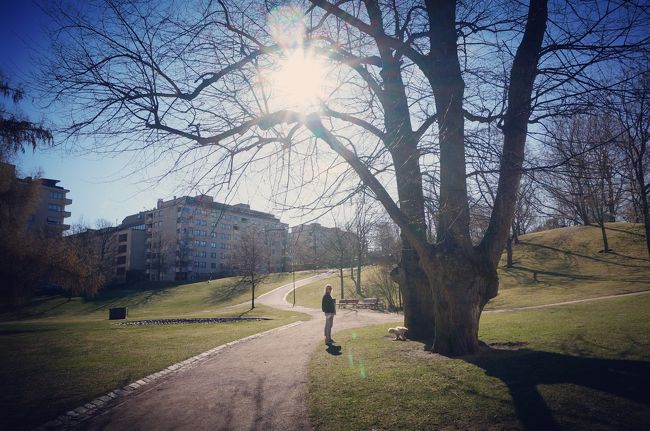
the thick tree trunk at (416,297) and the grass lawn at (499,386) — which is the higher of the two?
the thick tree trunk at (416,297)

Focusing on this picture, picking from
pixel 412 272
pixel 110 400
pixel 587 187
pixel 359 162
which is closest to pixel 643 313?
pixel 412 272

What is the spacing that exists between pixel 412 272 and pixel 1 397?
914 cm

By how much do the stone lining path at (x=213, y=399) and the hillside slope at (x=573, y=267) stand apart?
19999 millimetres

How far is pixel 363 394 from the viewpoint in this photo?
5.34 meters

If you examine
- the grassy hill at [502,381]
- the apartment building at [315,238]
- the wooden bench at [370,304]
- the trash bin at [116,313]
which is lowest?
the trash bin at [116,313]

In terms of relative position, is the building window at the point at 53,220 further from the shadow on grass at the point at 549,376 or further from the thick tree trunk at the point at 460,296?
the shadow on grass at the point at 549,376

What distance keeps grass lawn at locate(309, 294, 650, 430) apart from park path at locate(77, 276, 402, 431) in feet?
1.51

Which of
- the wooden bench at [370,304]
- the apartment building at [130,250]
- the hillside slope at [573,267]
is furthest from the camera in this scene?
the apartment building at [130,250]

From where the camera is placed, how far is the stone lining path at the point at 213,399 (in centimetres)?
478

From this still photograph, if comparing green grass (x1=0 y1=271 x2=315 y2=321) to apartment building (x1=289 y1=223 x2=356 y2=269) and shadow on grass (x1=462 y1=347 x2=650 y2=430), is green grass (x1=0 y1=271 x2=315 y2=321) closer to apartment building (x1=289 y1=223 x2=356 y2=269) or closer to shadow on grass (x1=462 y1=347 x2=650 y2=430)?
apartment building (x1=289 y1=223 x2=356 y2=269)

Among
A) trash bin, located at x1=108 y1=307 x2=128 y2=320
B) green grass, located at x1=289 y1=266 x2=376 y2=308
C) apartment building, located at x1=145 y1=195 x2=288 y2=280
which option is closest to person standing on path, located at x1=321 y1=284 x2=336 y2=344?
trash bin, located at x1=108 y1=307 x2=128 y2=320

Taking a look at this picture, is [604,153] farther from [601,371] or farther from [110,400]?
[110,400]

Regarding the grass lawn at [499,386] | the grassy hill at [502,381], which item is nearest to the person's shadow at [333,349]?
the grassy hill at [502,381]

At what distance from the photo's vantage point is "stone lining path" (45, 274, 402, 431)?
15.7 feet
